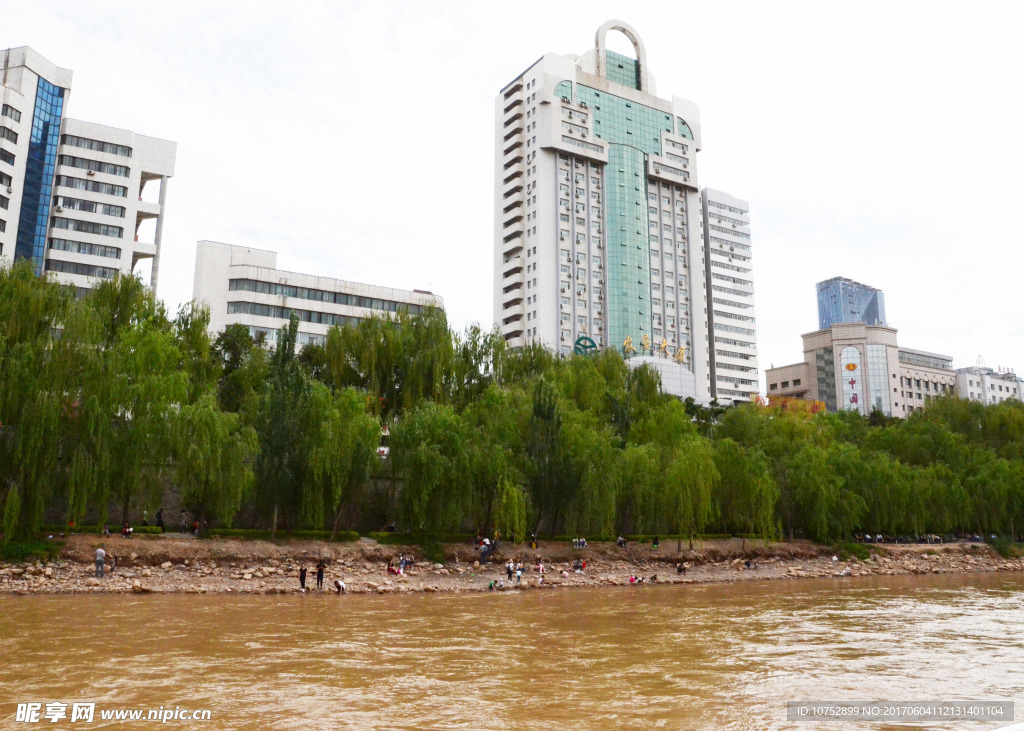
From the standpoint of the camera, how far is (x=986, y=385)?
480 ft

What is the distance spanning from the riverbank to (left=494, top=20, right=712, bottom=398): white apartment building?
4994 cm

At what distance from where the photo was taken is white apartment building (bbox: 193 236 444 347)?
66.5m

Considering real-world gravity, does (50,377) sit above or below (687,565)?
above

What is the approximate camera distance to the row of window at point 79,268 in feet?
211

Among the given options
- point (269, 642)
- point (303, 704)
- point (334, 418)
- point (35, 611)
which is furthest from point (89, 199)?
point (303, 704)

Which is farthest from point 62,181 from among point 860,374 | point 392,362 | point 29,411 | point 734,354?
point 860,374

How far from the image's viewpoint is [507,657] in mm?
16109

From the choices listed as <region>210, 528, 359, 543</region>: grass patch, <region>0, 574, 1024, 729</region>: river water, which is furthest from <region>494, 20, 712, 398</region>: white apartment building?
<region>0, 574, 1024, 729</region>: river water

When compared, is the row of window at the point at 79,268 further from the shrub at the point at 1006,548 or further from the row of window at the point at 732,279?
the row of window at the point at 732,279

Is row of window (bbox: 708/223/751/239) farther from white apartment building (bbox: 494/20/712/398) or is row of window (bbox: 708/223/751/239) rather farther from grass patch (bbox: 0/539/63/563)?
grass patch (bbox: 0/539/63/563)

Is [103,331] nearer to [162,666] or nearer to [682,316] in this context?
[162,666]

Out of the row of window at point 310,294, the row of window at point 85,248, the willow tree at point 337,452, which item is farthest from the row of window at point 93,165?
the willow tree at point 337,452

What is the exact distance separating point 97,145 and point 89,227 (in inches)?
293

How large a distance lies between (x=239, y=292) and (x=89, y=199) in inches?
584
